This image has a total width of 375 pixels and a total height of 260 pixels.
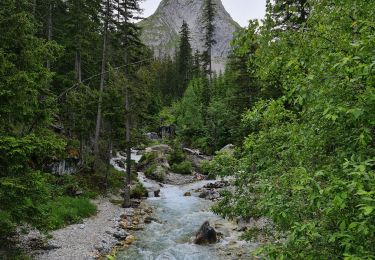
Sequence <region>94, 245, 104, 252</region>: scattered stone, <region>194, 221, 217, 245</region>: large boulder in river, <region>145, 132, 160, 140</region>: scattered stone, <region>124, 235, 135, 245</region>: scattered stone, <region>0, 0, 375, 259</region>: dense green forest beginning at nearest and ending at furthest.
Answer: <region>0, 0, 375, 259</region>: dense green forest
<region>94, 245, 104, 252</region>: scattered stone
<region>124, 235, 135, 245</region>: scattered stone
<region>194, 221, 217, 245</region>: large boulder in river
<region>145, 132, 160, 140</region>: scattered stone

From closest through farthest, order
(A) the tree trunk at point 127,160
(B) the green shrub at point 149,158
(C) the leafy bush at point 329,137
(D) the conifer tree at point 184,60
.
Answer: (C) the leafy bush at point 329,137 → (A) the tree trunk at point 127,160 → (B) the green shrub at point 149,158 → (D) the conifer tree at point 184,60

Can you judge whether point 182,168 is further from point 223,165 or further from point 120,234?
point 223,165

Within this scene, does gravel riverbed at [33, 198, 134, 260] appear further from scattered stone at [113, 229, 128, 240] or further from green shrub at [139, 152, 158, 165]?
green shrub at [139, 152, 158, 165]

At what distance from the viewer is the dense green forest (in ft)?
13.1

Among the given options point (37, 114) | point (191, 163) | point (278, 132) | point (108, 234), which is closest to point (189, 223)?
point (108, 234)

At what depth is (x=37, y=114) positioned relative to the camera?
39.4 feet

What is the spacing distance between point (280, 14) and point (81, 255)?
41.5 ft

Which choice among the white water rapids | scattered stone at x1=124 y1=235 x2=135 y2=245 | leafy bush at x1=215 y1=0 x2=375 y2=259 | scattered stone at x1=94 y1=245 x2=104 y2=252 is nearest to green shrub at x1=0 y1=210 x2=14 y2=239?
scattered stone at x1=94 y1=245 x2=104 y2=252

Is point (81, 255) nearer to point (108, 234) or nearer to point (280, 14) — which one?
point (108, 234)

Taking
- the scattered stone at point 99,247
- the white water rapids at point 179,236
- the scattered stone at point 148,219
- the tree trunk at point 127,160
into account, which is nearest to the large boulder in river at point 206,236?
the white water rapids at point 179,236

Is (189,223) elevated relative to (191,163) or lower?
lower

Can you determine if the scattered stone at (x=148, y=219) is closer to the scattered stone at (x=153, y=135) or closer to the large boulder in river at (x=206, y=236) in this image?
the large boulder in river at (x=206, y=236)

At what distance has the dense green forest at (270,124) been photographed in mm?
4008

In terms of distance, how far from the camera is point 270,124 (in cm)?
1041
